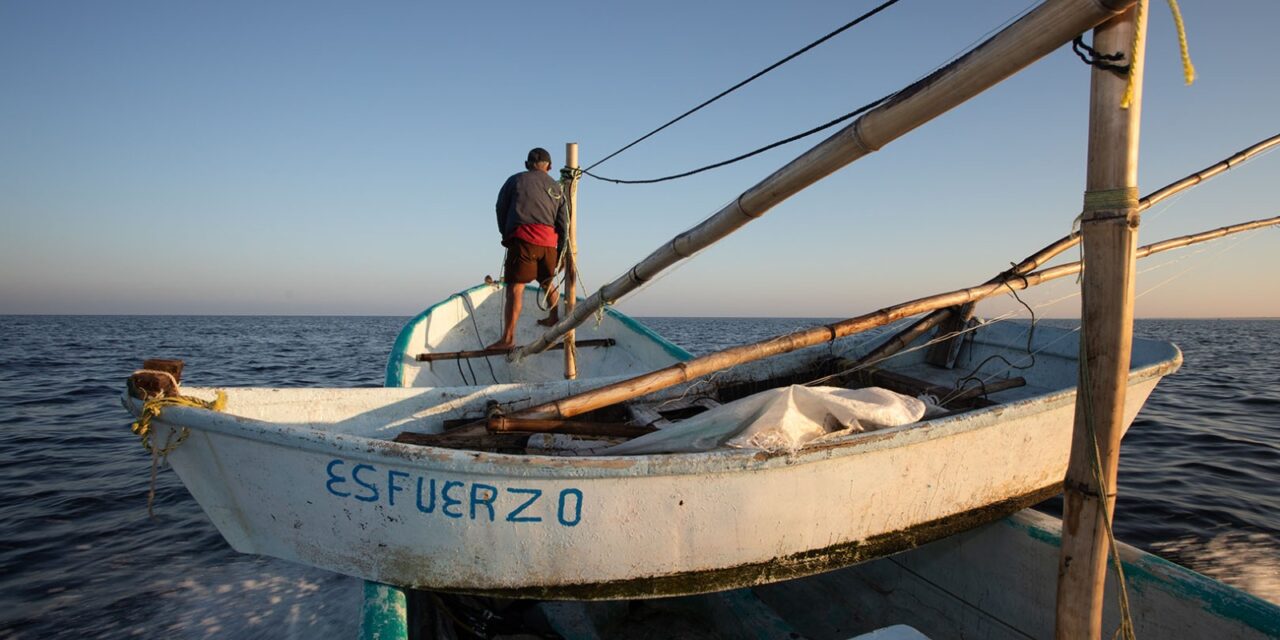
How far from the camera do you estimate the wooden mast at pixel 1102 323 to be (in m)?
2.01

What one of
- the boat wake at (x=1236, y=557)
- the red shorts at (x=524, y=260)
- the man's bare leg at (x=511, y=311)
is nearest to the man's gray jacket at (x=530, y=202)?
the red shorts at (x=524, y=260)

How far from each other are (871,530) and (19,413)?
15.7 m

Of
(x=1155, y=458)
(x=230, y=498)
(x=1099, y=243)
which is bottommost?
(x=1155, y=458)

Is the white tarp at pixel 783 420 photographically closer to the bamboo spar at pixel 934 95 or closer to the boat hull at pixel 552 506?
the boat hull at pixel 552 506

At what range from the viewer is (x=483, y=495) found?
2.70m

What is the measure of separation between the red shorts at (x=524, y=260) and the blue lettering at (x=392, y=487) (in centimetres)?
467

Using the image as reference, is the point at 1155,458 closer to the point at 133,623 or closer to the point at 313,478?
the point at 313,478

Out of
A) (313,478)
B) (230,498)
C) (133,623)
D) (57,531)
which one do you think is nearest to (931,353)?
(313,478)

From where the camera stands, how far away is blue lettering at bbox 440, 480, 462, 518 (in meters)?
2.70

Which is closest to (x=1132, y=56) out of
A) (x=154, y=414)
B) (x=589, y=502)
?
(x=589, y=502)

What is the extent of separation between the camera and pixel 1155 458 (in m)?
8.47

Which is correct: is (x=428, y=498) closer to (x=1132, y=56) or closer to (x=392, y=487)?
(x=392, y=487)

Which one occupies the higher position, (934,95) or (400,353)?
(934,95)

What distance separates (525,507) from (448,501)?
36cm
